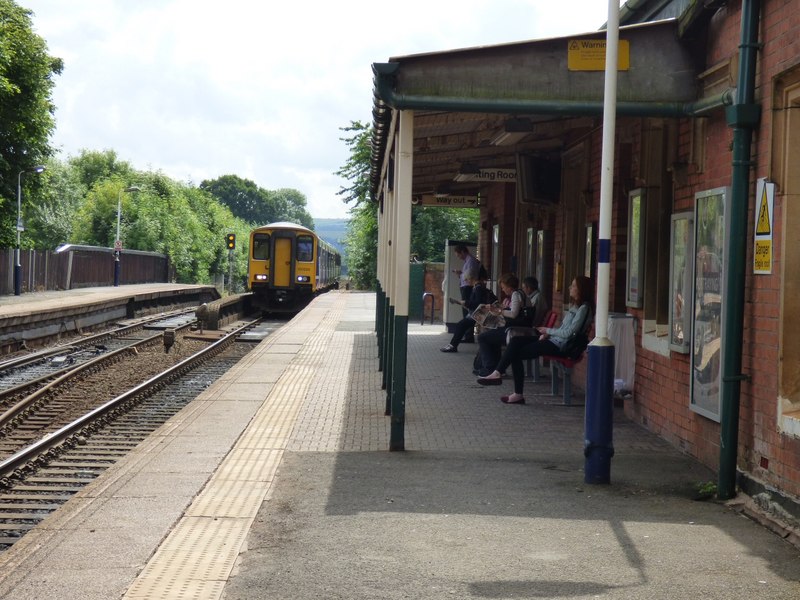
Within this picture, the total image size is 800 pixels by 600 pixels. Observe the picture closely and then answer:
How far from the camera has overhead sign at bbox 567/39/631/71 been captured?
759 centimetres

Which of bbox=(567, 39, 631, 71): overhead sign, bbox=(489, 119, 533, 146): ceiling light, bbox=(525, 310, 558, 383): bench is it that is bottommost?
bbox=(525, 310, 558, 383): bench

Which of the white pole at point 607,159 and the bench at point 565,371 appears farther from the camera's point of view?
the bench at point 565,371

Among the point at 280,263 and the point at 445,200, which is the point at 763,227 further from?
the point at 280,263

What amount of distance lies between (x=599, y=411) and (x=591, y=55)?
7.95 ft

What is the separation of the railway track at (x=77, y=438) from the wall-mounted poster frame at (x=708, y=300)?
4336mm


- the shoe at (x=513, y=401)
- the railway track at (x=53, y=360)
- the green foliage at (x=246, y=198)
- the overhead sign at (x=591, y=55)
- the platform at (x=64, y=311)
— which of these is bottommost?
the railway track at (x=53, y=360)

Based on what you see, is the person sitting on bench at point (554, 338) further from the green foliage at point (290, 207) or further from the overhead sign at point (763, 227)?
the green foliage at point (290, 207)

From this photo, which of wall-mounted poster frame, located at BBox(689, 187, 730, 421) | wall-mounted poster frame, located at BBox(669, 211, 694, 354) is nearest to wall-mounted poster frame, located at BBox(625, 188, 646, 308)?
wall-mounted poster frame, located at BBox(669, 211, 694, 354)

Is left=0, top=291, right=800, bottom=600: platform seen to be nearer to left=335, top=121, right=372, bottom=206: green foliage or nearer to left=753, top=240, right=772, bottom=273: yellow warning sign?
left=753, top=240, right=772, bottom=273: yellow warning sign

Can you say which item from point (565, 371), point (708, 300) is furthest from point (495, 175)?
point (708, 300)

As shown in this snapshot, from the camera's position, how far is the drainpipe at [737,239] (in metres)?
6.45

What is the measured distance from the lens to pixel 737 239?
21.3 feet

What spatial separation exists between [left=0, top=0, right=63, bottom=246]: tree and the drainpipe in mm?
30139

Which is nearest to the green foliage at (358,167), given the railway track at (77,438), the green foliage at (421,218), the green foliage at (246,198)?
the green foliage at (421,218)
